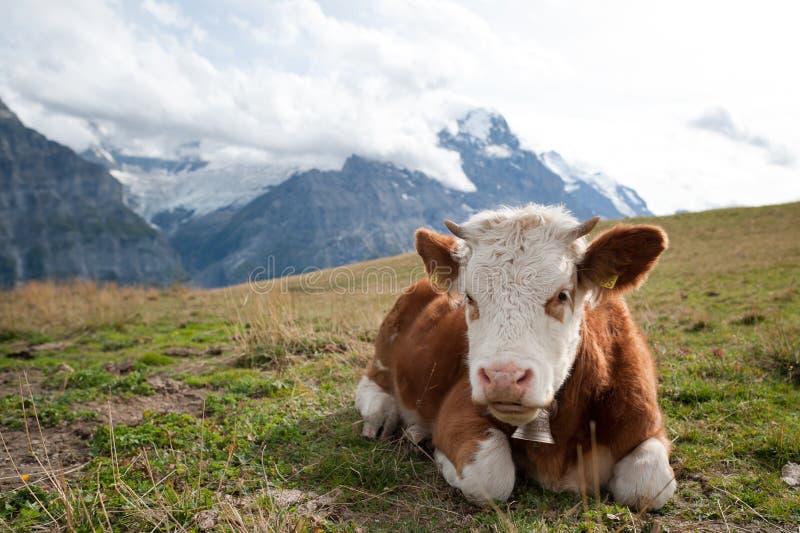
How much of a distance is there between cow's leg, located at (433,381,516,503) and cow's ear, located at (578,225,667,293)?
1.49 m

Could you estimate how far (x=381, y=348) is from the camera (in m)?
6.59

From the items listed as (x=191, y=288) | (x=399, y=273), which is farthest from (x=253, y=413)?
(x=399, y=273)

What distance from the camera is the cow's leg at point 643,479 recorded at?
12.2ft

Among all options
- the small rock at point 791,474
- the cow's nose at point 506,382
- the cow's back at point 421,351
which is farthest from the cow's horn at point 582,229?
the small rock at point 791,474

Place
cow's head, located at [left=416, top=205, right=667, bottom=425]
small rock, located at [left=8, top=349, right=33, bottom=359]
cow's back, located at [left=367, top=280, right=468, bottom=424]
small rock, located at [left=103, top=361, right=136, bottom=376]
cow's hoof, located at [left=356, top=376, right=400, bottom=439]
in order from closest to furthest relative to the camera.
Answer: cow's head, located at [left=416, top=205, right=667, bottom=425], cow's back, located at [left=367, top=280, right=468, bottom=424], cow's hoof, located at [left=356, top=376, right=400, bottom=439], small rock, located at [left=103, top=361, right=136, bottom=376], small rock, located at [left=8, top=349, right=33, bottom=359]

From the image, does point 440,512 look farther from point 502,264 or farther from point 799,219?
point 799,219

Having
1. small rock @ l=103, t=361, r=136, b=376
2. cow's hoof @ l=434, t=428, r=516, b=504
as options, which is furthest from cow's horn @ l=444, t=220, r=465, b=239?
small rock @ l=103, t=361, r=136, b=376

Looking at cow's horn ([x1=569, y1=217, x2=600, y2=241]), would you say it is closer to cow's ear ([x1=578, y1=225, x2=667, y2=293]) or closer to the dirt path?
cow's ear ([x1=578, y1=225, x2=667, y2=293])

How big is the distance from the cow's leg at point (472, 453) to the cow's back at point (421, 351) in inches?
20.7

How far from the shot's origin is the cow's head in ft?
10.7

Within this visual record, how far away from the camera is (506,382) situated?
10.4 ft

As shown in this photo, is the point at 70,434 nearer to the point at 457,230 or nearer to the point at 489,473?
the point at 489,473

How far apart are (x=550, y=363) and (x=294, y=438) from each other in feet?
10.3

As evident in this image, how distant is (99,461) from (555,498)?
3957 millimetres
